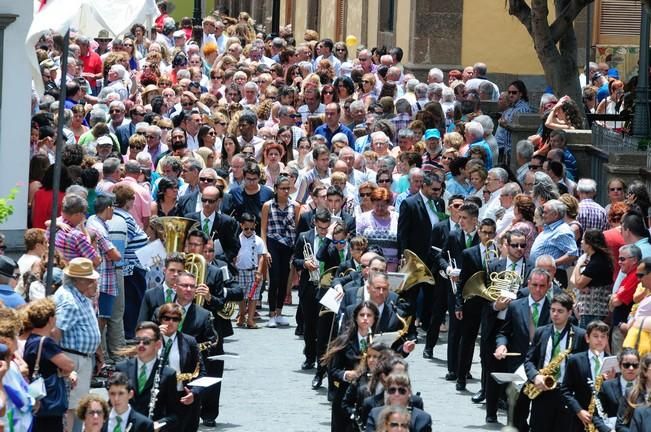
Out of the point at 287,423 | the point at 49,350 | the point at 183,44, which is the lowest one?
the point at 287,423

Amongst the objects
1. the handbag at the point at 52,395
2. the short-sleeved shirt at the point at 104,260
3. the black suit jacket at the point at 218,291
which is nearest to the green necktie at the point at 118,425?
the handbag at the point at 52,395

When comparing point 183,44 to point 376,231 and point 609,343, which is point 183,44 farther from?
point 609,343

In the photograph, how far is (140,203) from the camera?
1859cm

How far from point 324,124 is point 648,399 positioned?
12.1m

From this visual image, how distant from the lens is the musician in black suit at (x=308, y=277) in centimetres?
1828

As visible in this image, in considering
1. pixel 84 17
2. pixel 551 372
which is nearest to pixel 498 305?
pixel 551 372

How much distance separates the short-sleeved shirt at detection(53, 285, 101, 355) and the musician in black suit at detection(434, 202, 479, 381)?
16.1ft

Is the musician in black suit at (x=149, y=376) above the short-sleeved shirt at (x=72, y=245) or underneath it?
underneath

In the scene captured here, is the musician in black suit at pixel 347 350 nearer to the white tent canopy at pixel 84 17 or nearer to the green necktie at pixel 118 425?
the green necktie at pixel 118 425

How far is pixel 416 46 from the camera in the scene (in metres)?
33.8

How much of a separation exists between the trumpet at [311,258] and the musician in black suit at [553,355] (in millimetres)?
4192

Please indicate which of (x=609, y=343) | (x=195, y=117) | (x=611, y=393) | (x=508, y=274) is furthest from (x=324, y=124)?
(x=611, y=393)

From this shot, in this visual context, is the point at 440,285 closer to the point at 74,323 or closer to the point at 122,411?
the point at 74,323

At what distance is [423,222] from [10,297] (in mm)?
7247
